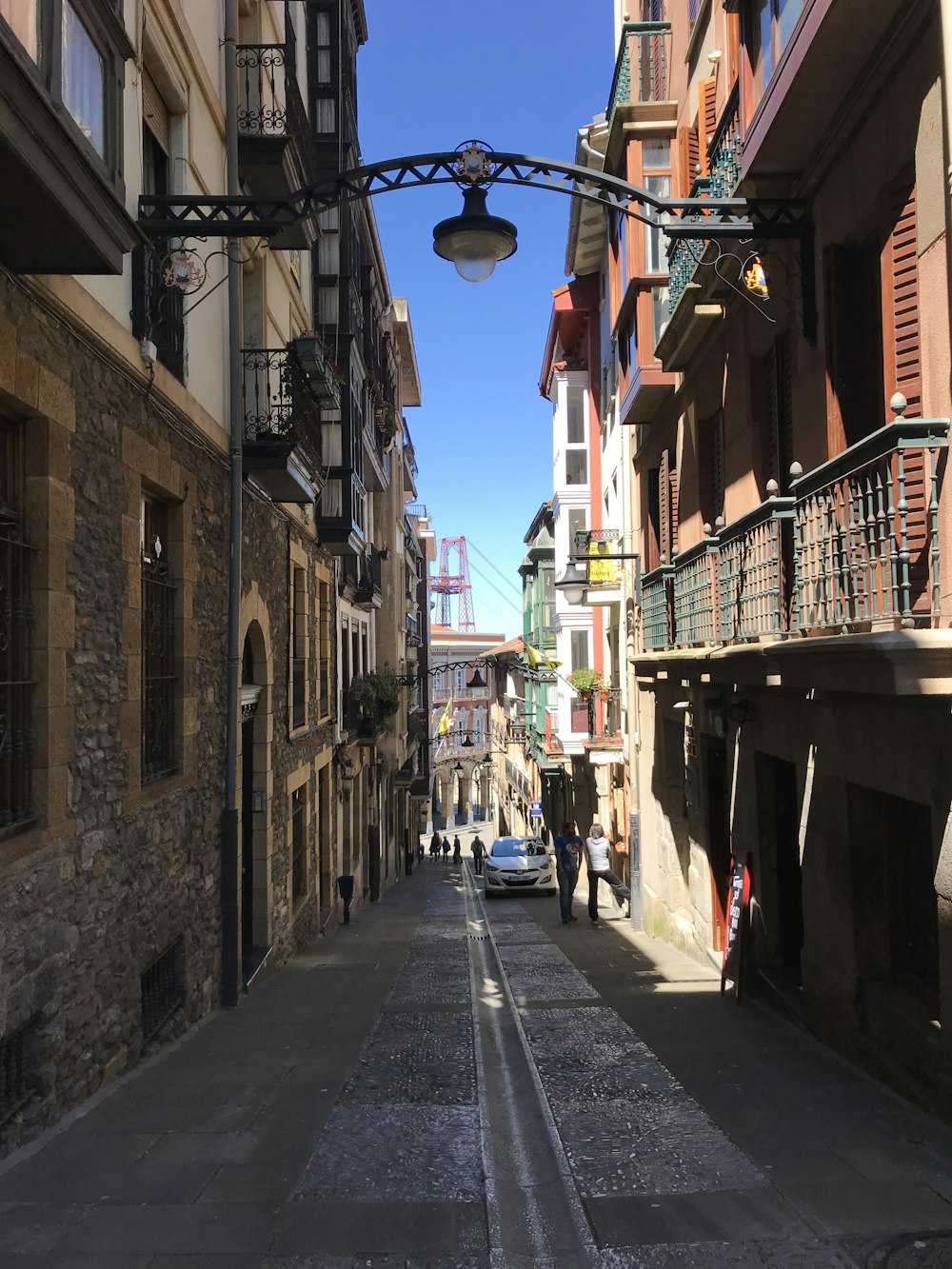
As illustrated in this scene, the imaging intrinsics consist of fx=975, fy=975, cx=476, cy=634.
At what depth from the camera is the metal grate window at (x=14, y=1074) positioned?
16.2 feet

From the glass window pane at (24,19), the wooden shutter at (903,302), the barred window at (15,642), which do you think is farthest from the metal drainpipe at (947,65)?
the barred window at (15,642)

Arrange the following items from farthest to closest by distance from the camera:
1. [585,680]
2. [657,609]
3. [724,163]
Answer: [585,680] < [657,609] < [724,163]

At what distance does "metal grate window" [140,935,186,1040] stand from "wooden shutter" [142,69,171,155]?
260 inches

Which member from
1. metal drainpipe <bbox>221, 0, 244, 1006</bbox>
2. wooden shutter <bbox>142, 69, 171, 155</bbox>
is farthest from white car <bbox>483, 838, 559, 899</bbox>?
wooden shutter <bbox>142, 69, 171, 155</bbox>

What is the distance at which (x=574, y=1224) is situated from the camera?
411cm

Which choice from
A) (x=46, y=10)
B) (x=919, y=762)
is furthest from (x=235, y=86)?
(x=919, y=762)

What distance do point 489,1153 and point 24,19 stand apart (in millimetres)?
5667

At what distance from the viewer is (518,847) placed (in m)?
23.9

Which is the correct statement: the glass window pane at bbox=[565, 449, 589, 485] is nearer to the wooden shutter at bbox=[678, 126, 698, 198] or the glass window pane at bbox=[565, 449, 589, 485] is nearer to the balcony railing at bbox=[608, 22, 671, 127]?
the balcony railing at bbox=[608, 22, 671, 127]

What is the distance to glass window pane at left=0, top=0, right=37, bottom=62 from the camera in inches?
159

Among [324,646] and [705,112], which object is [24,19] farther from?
[324,646]

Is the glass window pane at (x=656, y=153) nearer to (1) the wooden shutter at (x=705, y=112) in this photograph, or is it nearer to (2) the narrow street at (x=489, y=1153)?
(1) the wooden shutter at (x=705, y=112)

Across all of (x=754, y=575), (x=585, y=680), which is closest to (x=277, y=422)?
(x=754, y=575)

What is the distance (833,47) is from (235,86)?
21.0 ft
